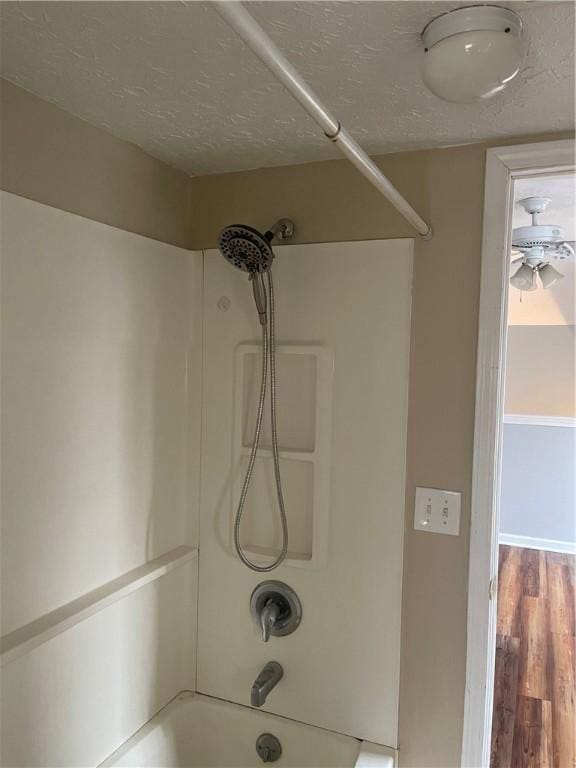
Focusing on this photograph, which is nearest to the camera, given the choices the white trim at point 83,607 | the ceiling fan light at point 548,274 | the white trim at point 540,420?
the white trim at point 83,607

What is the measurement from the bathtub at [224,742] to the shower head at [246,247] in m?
1.31

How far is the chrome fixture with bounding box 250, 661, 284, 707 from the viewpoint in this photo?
1.59 meters

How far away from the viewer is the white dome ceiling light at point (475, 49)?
0.88 meters

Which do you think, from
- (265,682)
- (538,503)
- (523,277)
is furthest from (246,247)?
(538,503)

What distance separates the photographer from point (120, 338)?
1.54m

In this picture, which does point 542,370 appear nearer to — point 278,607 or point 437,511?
point 437,511

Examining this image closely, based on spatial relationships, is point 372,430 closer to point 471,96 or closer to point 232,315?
point 232,315

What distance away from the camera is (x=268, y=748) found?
5.61ft

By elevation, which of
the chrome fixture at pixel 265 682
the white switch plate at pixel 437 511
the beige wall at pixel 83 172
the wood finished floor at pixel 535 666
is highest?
the beige wall at pixel 83 172

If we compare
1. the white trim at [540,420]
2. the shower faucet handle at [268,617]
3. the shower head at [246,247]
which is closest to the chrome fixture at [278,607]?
the shower faucet handle at [268,617]

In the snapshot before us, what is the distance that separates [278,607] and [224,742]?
18.4 inches

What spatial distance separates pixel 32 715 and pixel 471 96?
1514 mm

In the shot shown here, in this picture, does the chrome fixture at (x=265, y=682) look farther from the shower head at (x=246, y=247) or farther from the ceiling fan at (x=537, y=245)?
the ceiling fan at (x=537, y=245)

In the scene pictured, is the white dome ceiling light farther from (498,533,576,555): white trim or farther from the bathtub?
(498,533,576,555): white trim
